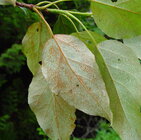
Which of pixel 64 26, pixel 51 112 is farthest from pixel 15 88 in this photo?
pixel 51 112

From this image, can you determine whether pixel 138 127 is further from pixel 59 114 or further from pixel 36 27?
pixel 36 27

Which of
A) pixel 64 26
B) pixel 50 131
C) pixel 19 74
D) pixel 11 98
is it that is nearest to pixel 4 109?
pixel 11 98

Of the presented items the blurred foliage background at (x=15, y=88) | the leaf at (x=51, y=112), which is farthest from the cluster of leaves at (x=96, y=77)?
the blurred foliage background at (x=15, y=88)

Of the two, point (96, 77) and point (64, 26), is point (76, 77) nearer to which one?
point (96, 77)

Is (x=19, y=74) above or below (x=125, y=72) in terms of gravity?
below

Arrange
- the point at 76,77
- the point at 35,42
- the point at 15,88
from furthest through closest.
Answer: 1. the point at 15,88
2. the point at 35,42
3. the point at 76,77

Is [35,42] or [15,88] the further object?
[15,88]

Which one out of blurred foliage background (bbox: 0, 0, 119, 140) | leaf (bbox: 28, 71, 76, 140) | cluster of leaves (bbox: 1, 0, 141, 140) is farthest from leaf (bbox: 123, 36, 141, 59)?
blurred foliage background (bbox: 0, 0, 119, 140)

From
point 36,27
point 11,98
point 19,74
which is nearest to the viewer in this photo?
point 36,27
